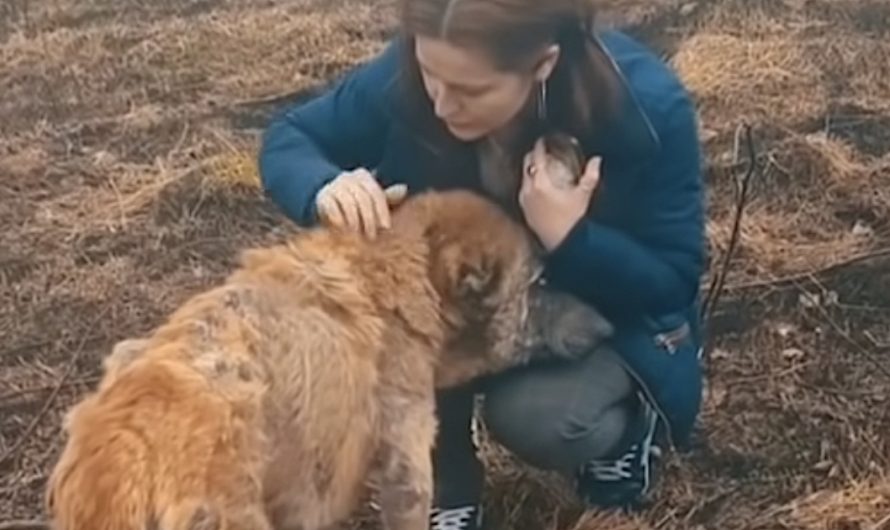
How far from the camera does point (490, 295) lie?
12.6 ft

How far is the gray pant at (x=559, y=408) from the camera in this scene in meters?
4.08

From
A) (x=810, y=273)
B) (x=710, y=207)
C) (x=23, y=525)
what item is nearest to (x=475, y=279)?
(x=23, y=525)

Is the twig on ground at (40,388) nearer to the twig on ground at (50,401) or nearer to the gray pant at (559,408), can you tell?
the twig on ground at (50,401)

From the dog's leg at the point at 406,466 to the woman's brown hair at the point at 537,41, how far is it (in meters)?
0.68

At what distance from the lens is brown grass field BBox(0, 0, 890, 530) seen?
4.61m

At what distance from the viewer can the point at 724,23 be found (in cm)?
848

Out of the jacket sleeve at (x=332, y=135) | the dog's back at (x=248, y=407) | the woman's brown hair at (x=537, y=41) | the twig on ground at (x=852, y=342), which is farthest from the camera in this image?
the twig on ground at (x=852, y=342)

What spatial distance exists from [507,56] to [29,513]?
184cm

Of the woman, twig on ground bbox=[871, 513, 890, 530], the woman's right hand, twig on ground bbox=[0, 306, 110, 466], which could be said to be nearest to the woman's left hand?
the woman

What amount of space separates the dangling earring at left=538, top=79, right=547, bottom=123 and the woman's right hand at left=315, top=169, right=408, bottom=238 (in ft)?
1.18

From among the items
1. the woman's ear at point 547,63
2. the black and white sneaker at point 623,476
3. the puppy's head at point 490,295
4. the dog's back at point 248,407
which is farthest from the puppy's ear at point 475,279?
the black and white sneaker at point 623,476

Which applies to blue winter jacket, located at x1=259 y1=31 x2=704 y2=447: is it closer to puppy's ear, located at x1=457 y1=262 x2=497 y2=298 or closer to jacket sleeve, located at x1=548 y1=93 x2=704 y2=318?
jacket sleeve, located at x1=548 y1=93 x2=704 y2=318

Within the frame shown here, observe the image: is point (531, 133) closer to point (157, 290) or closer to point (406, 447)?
point (406, 447)

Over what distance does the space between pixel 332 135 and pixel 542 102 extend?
2.03 feet
